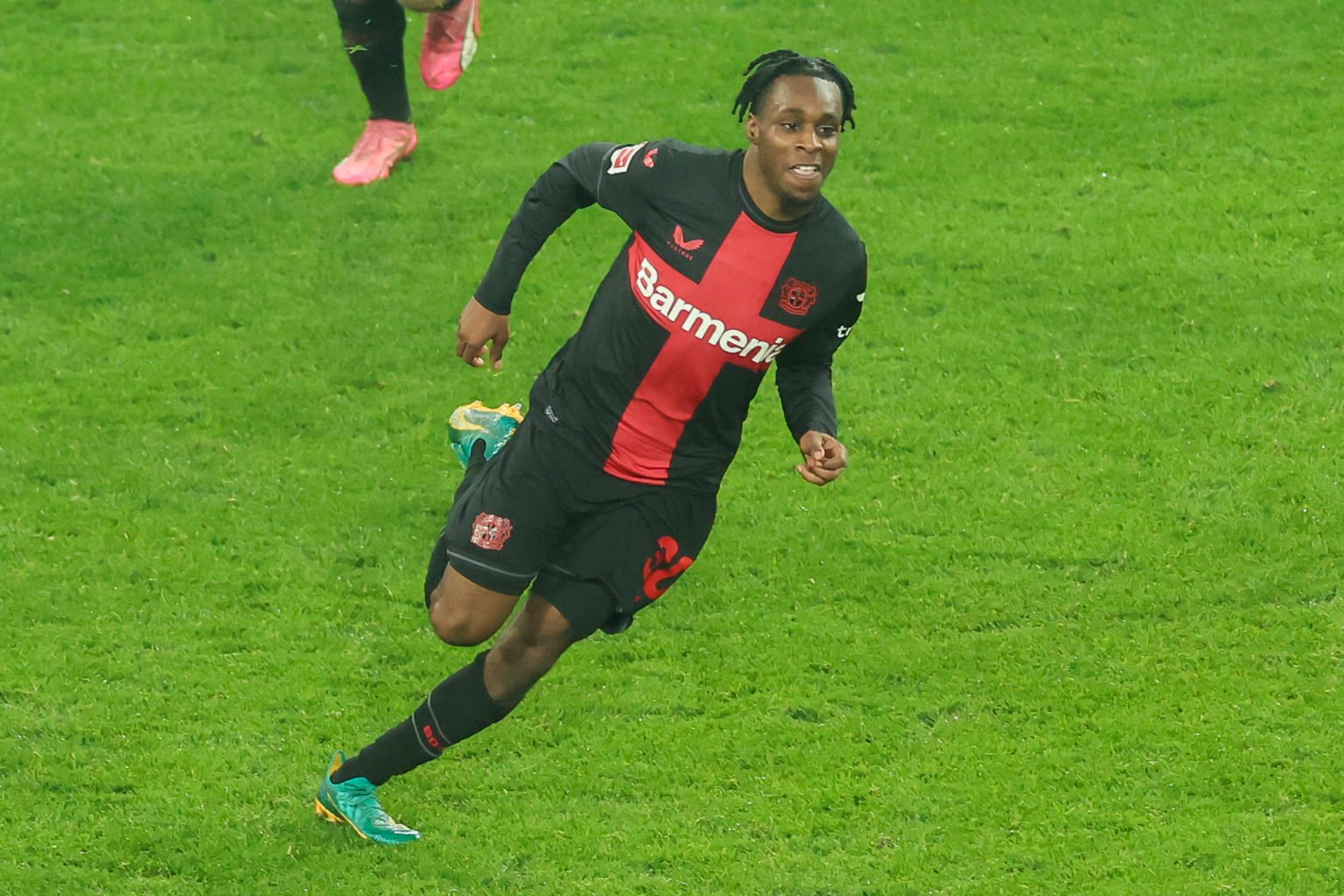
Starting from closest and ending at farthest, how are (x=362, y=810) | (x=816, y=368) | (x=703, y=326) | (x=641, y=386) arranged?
(x=703, y=326)
(x=641, y=386)
(x=816, y=368)
(x=362, y=810)

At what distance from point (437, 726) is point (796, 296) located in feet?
6.17

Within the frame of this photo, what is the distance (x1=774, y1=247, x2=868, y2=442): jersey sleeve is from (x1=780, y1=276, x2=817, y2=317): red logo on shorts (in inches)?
4.7

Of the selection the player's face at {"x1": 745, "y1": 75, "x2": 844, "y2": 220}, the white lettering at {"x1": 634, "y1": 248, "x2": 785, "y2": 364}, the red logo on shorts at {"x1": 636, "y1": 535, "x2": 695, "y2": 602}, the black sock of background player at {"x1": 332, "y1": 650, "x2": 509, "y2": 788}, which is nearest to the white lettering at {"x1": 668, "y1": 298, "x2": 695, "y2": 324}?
the white lettering at {"x1": 634, "y1": 248, "x2": 785, "y2": 364}

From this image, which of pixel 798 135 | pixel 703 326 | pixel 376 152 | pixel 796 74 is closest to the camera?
pixel 798 135

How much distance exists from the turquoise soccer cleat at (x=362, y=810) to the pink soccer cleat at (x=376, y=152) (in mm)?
5263

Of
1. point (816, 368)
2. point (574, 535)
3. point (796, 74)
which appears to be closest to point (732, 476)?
point (816, 368)

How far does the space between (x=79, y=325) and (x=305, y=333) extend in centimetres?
118

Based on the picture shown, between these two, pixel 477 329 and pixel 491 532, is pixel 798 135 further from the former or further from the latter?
pixel 491 532

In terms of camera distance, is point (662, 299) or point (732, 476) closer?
point (662, 299)

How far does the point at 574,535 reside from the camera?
20.3ft

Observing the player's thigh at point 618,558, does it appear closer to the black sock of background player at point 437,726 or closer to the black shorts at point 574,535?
the black shorts at point 574,535

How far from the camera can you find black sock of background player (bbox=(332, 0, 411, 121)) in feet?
35.0

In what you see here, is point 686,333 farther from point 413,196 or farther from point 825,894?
point 413,196

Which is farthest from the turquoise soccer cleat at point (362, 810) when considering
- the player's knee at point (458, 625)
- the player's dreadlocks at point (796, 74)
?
the player's dreadlocks at point (796, 74)
